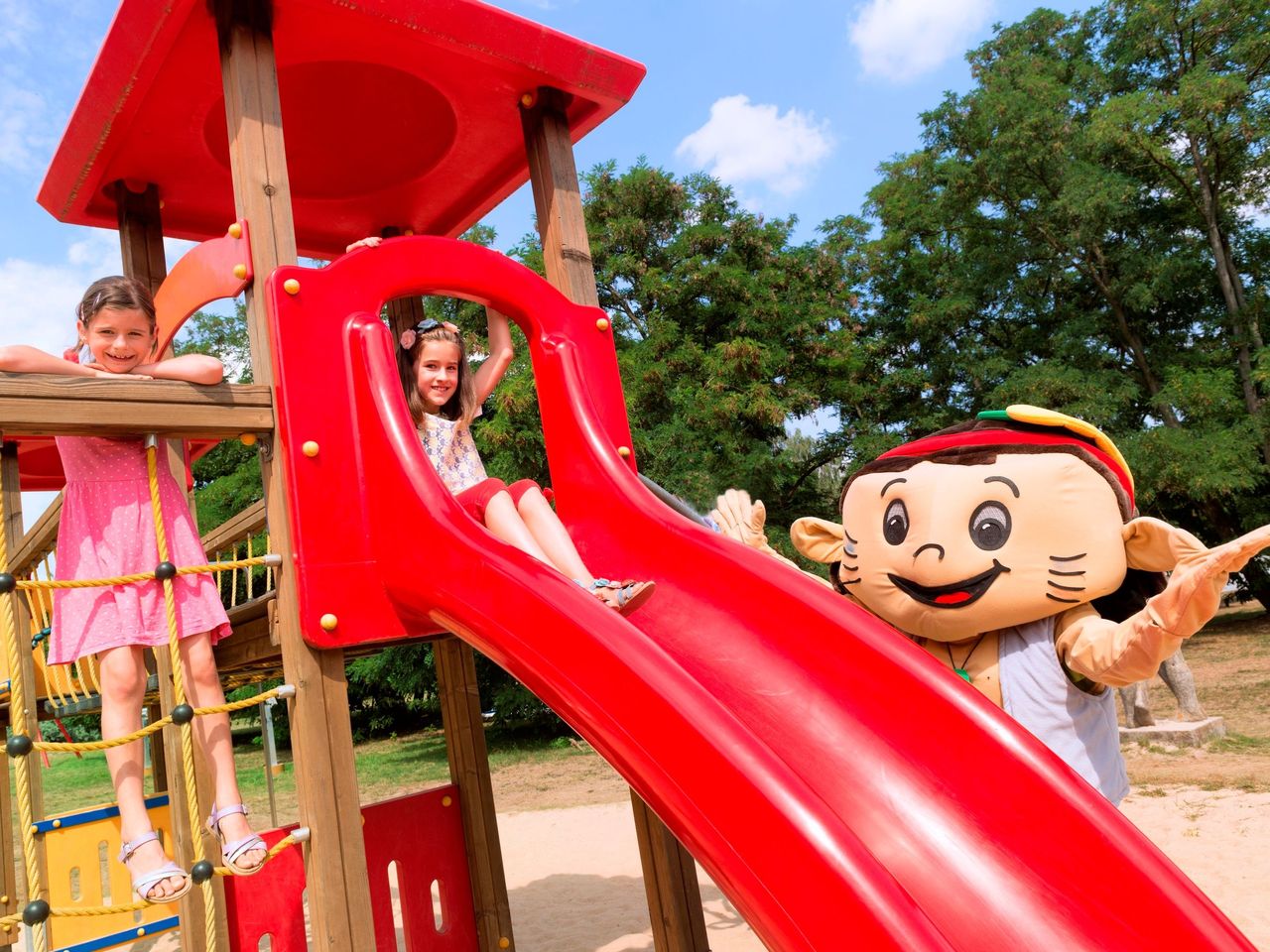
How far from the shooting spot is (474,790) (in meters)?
4.48

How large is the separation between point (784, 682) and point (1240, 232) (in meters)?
19.8

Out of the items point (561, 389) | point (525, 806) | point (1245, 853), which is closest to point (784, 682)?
point (561, 389)

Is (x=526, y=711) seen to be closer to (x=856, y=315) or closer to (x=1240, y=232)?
(x=856, y=315)

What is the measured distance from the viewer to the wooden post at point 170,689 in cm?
329

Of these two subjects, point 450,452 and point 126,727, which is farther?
point 450,452

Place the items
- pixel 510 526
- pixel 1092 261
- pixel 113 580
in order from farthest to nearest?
pixel 1092 261, pixel 510 526, pixel 113 580

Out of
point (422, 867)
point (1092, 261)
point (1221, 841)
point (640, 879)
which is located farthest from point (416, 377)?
point (1092, 261)

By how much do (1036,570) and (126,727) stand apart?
2821 mm

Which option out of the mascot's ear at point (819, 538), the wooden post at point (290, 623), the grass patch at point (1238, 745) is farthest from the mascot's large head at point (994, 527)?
the grass patch at point (1238, 745)

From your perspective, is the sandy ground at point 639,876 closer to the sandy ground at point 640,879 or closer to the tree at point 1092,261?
the sandy ground at point 640,879

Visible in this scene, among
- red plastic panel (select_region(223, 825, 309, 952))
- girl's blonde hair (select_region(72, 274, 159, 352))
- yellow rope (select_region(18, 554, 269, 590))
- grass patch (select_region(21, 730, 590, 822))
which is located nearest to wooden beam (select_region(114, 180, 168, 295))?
girl's blonde hair (select_region(72, 274, 159, 352))

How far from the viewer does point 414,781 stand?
1261cm

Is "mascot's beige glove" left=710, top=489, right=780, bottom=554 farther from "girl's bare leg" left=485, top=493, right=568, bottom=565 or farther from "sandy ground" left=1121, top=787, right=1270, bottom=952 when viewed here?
"sandy ground" left=1121, top=787, right=1270, bottom=952

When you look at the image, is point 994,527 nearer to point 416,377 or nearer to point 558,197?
point 558,197
